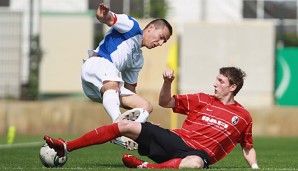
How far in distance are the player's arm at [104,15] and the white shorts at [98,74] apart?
1.52 ft

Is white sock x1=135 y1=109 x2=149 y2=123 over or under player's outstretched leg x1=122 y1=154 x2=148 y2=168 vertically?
over

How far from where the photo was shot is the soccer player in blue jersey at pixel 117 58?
41.2 feet

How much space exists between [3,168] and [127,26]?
2601mm

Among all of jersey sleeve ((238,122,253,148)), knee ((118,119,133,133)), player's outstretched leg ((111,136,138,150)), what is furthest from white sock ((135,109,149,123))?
jersey sleeve ((238,122,253,148))

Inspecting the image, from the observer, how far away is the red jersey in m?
11.3

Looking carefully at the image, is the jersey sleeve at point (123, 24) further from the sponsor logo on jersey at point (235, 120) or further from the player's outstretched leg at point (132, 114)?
the sponsor logo on jersey at point (235, 120)

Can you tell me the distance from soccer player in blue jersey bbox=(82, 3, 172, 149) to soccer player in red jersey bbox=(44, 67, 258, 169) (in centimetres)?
101

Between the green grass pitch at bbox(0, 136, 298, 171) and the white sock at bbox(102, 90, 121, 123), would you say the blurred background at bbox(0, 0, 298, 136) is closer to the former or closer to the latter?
the green grass pitch at bbox(0, 136, 298, 171)

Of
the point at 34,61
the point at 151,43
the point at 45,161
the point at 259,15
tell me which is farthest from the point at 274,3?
the point at 45,161

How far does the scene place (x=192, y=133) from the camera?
37.2 ft

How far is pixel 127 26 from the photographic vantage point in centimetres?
1292

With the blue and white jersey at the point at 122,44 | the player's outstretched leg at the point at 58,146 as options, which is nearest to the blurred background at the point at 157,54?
the blue and white jersey at the point at 122,44

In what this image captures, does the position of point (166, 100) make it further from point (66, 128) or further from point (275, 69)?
point (275, 69)

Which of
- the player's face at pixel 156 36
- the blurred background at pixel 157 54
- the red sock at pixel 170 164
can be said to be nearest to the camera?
the red sock at pixel 170 164
